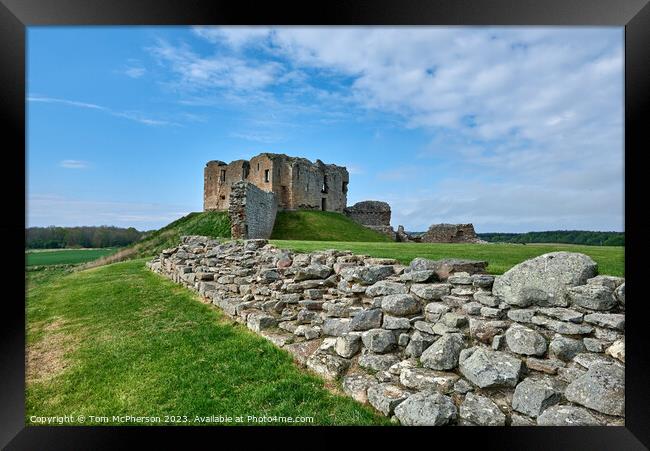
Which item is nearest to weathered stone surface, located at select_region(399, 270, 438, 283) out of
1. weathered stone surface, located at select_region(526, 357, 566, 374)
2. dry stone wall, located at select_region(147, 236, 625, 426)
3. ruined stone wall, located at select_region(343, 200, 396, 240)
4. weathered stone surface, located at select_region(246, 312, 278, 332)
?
dry stone wall, located at select_region(147, 236, 625, 426)

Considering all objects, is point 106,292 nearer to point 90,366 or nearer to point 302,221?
point 90,366

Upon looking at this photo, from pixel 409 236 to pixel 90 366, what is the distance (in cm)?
2748

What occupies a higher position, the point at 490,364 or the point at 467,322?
the point at 467,322

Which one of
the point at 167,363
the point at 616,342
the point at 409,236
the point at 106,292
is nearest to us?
the point at 616,342

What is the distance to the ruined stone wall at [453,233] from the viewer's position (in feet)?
75.0

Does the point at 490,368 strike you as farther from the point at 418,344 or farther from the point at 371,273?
the point at 371,273

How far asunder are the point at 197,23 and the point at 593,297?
17.9ft

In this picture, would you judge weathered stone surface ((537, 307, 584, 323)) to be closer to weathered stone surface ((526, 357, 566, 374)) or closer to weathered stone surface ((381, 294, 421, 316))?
weathered stone surface ((526, 357, 566, 374))

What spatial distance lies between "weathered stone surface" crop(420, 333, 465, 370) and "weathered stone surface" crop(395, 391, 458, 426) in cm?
37

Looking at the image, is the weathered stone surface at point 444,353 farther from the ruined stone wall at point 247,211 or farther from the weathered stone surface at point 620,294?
the ruined stone wall at point 247,211

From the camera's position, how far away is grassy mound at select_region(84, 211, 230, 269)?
17.4 meters
